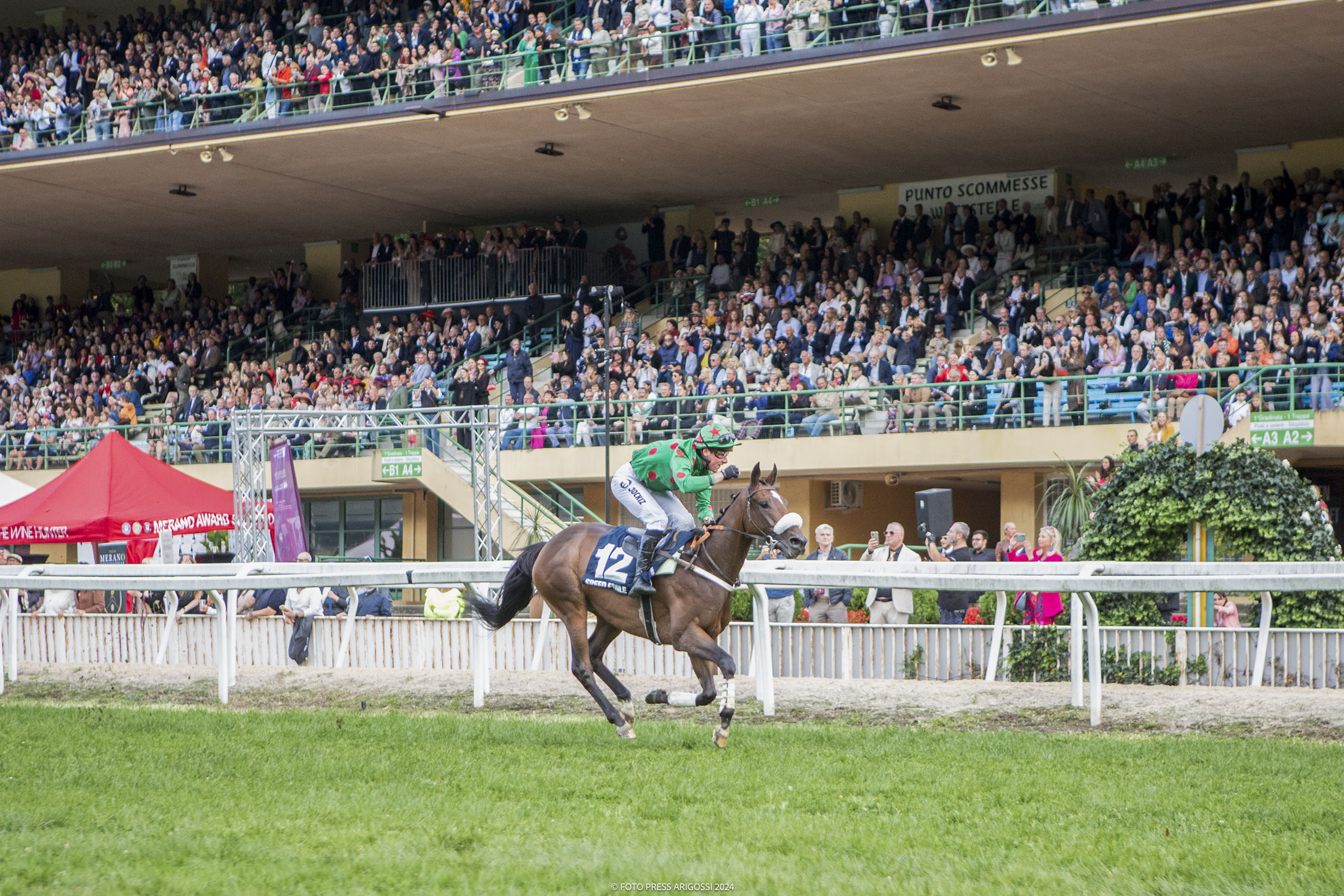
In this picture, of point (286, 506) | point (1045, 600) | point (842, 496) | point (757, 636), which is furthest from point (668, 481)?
point (842, 496)

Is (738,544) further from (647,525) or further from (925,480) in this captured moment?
(925,480)

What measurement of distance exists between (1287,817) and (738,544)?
12.5ft

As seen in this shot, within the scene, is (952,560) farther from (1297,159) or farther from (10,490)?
(1297,159)

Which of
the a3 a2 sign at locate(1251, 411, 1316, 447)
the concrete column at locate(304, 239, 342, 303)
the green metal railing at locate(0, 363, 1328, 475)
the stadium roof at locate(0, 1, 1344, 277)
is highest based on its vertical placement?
the stadium roof at locate(0, 1, 1344, 277)

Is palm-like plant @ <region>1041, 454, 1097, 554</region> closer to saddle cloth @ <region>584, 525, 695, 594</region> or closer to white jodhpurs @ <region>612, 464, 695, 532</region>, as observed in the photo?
white jodhpurs @ <region>612, 464, 695, 532</region>

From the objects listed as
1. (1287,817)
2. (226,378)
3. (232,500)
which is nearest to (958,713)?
(1287,817)

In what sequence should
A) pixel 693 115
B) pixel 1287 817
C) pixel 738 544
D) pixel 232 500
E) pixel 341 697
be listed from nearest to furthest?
pixel 1287 817 < pixel 738 544 < pixel 341 697 < pixel 232 500 < pixel 693 115

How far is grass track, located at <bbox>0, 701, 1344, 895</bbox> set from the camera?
5.39m

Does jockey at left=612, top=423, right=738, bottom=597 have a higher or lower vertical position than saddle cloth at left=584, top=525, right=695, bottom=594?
higher

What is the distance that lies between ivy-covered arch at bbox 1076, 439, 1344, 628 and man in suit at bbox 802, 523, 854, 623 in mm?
2912

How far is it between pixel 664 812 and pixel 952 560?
8.44 m

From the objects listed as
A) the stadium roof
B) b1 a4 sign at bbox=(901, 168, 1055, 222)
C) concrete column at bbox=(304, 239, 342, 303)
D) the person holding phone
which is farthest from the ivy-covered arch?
concrete column at bbox=(304, 239, 342, 303)

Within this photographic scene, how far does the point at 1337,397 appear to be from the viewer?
1861 cm

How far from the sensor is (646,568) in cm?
952
